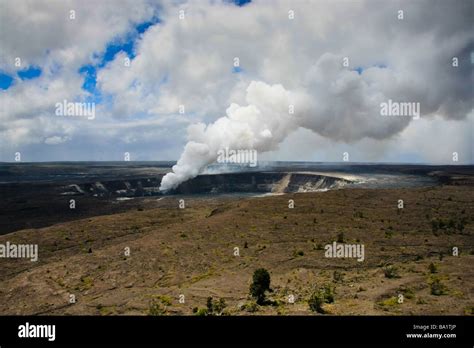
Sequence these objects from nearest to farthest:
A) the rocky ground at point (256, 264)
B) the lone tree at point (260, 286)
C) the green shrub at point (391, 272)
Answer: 1. the rocky ground at point (256, 264)
2. the lone tree at point (260, 286)
3. the green shrub at point (391, 272)

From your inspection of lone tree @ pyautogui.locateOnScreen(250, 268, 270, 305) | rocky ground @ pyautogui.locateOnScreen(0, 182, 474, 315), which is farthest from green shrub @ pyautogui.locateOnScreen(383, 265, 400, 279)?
lone tree @ pyautogui.locateOnScreen(250, 268, 270, 305)

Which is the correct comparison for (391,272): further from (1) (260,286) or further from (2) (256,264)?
(2) (256,264)

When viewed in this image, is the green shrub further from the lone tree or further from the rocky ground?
the lone tree

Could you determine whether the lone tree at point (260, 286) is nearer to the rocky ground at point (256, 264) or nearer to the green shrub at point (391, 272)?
the rocky ground at point (256, 264)

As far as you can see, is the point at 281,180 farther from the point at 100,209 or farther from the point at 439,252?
the point at 439,252

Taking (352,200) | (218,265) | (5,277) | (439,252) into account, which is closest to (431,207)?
(352,200)

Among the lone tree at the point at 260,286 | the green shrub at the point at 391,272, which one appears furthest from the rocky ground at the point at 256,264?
the lone tree at the point at 260,286

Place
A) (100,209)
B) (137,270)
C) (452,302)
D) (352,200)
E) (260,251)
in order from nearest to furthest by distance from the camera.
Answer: (452,302) < (137,270) < (260,251) < (352,200) < (100,209)
